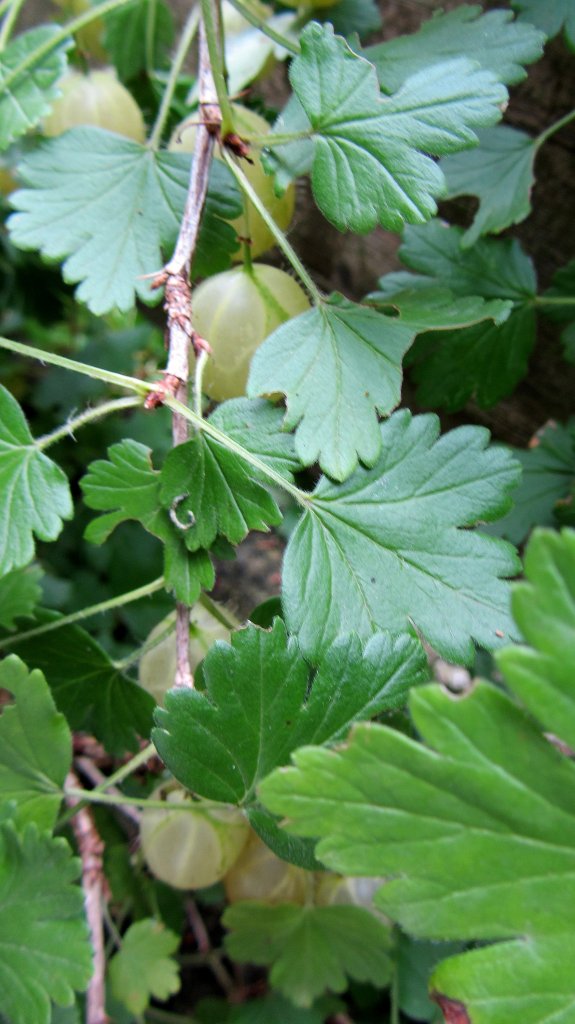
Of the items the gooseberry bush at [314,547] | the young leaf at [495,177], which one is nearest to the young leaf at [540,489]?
the gooseberry bush at [314,547]

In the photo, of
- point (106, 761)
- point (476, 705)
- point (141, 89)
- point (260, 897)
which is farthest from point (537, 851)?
point (141, 89)

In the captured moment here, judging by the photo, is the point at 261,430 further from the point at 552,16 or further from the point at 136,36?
the point at 136,36

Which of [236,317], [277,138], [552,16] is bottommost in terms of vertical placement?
[236,317]

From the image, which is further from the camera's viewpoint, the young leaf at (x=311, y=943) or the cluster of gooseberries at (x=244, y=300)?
the young leaf at (x=311, y=943)

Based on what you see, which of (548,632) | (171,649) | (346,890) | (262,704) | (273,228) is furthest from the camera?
(346,890)

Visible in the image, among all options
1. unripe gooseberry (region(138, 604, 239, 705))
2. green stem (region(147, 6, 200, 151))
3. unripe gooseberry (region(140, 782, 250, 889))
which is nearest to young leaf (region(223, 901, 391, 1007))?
unripe gooseberry (region(140, 782, 250, 889))

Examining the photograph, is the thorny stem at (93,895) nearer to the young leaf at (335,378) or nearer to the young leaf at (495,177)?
the young leaf at (335,378)

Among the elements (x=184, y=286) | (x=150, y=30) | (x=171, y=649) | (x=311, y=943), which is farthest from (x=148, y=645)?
(x=150, y=30)

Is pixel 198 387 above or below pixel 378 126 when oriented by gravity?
below
